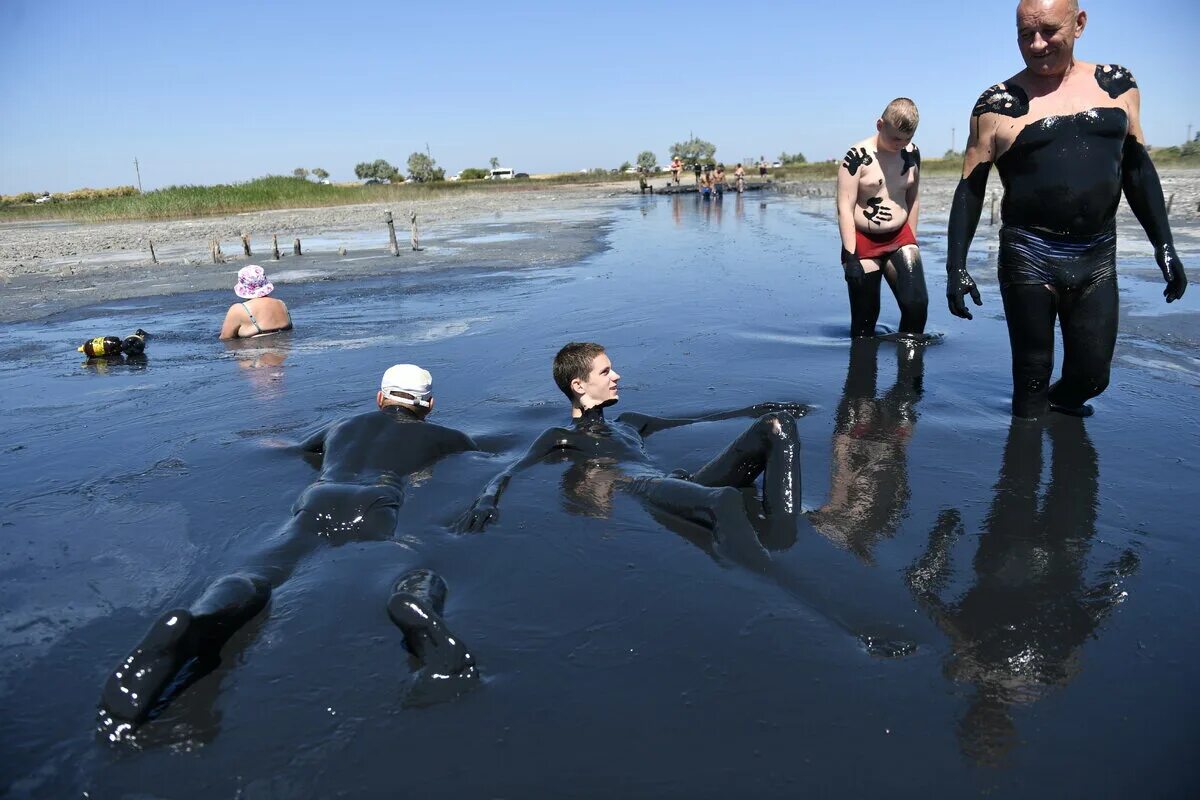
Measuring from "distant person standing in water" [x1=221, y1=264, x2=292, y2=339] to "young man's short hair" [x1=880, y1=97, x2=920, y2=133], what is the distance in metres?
7.17

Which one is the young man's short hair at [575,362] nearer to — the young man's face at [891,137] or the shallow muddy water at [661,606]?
the shallow muddy water at [661,606]

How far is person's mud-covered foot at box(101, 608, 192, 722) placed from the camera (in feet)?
8.59

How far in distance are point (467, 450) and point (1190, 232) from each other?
56.3 feet

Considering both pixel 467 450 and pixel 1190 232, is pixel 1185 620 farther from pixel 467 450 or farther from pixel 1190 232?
pixel 1190 232

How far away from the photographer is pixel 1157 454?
4664 millimetres

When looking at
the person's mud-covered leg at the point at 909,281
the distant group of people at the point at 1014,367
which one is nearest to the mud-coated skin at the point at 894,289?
the person's mud-covered leg at the point at 909,281

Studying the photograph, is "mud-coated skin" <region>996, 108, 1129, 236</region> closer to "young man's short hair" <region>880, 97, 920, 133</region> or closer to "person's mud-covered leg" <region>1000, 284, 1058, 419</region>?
"person's mud-covered leg" <region>1000, 284, 1058, 419</region>

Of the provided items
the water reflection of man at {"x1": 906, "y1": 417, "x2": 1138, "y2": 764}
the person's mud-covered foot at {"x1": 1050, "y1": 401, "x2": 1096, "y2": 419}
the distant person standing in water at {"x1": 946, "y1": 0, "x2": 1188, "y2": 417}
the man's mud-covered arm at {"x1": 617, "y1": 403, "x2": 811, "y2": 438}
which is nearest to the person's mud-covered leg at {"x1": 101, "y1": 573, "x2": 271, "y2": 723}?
the water reflection of man at {"x1": 906, "y1": 417, "x2": 1138, "y2": 764}

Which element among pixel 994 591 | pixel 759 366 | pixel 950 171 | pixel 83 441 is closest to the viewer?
pixel 994 591

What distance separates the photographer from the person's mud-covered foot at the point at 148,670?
262cm

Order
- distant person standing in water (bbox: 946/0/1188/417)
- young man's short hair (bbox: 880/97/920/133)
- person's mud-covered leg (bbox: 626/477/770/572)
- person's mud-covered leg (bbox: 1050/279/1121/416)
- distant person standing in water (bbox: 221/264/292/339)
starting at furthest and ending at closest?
distant person standing in water (bbox: 221/264/292/339) < young man's short hair (bbox: 880/97/920/133) < person's mud-covered leg (bbox: 1050/279/1121/416) < distant person standing in water (bbox: 946/0/1188/417) < person's mud-covered leg (bbox: 626/477/770/572)

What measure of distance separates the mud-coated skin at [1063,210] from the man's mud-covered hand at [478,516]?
291cm

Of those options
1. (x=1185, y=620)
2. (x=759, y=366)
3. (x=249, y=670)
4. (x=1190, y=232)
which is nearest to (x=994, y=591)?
(x=1185, y=620)

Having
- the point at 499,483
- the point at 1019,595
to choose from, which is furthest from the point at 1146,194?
the point at 499,483
